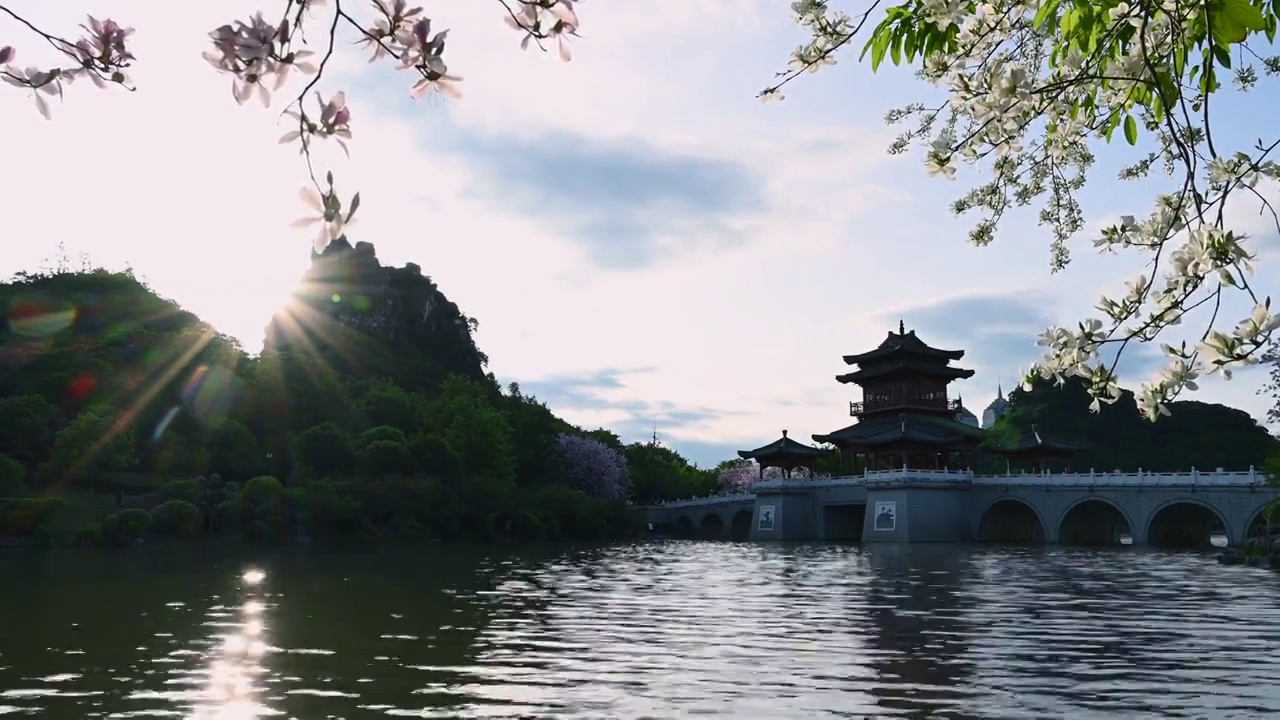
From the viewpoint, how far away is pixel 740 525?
79438 mm

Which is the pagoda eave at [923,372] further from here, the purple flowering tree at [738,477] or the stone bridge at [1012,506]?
the purple flowering tree at [738,477]

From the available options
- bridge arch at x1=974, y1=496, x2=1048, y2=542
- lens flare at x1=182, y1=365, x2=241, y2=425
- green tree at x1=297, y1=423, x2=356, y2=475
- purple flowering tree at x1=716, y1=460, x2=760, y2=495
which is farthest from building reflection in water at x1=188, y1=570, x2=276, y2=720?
purple flowering tree at x1=716, y1=460, x2=760, y2=495

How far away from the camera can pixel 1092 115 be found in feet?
20.1

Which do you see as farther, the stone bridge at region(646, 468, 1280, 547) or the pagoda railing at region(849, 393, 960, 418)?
the pagoda railing at region(849, 393, 960, 418)

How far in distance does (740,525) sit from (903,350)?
65.0 feet

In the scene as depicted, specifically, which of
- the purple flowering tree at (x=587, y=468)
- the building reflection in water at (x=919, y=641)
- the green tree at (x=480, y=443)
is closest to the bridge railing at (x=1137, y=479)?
the building reflection in water at (x=919, y=641)

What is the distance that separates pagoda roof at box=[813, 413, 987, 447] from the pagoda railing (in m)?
0.58

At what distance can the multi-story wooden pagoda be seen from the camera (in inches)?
2424

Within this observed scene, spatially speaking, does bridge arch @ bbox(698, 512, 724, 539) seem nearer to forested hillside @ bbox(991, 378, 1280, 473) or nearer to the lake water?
forested hillside @ bbox(991, 378, 1280, 473)

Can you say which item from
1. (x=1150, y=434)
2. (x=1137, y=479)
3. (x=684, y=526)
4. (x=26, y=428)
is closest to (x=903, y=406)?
(x=1137, y=479)

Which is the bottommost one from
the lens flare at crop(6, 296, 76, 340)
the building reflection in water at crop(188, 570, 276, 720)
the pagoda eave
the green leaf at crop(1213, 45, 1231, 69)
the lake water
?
the building reflection in water at crop(188, 570, 276, 720)

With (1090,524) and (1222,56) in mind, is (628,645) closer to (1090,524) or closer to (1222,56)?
(1222,56)

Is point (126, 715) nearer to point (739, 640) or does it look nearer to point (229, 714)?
point (229, 714)

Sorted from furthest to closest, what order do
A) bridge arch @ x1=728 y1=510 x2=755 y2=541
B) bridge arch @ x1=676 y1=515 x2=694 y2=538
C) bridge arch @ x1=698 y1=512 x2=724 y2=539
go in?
bridge arch @ x1=676 y1=515 x2=694 y2=538 < bridge arch @ x1=698 y1=512 x2=724 y2=539 < bridge arch @ x1=728 y1=510 x2=755 y2=541
